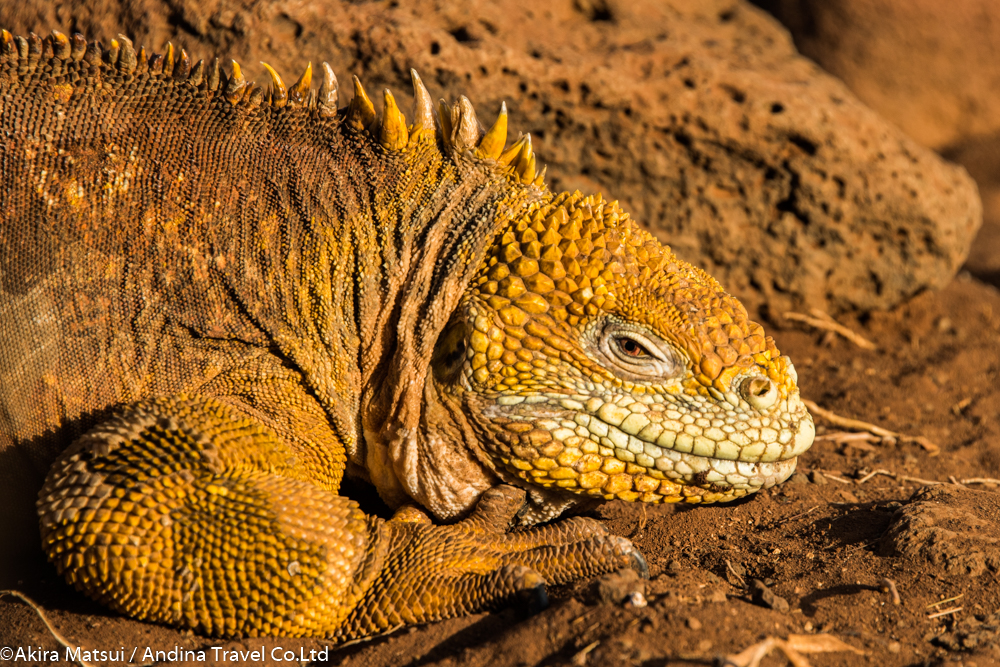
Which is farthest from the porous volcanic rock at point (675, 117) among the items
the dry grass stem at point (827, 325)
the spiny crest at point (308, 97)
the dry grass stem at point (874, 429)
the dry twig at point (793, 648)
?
the dry twig at point (793, 648)

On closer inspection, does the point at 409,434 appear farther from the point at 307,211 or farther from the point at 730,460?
the point at 730,460

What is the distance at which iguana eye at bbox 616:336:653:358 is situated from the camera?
3713 millimetres

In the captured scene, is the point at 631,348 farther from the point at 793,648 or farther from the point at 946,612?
the point at 946,612

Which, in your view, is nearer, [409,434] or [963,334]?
[409,434]

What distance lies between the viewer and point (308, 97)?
4.10m

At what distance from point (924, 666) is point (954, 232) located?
213 inches

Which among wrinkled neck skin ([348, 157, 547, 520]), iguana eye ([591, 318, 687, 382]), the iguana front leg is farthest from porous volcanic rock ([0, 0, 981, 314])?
the iguana front leg

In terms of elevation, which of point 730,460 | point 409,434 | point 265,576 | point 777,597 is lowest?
point 265,576

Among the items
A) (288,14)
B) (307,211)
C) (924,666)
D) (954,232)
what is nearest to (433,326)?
(307,211)

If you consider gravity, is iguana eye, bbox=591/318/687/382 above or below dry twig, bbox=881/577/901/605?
above

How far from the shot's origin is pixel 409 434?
3.79 meters

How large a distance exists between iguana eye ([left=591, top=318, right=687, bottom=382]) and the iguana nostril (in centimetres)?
30

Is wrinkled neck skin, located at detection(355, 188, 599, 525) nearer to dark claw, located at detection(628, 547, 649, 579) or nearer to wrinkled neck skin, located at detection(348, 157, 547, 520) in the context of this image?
wrinkled neck skin, located at detection(348, 157, 547, 520)

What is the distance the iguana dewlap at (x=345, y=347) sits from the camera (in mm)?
3557
